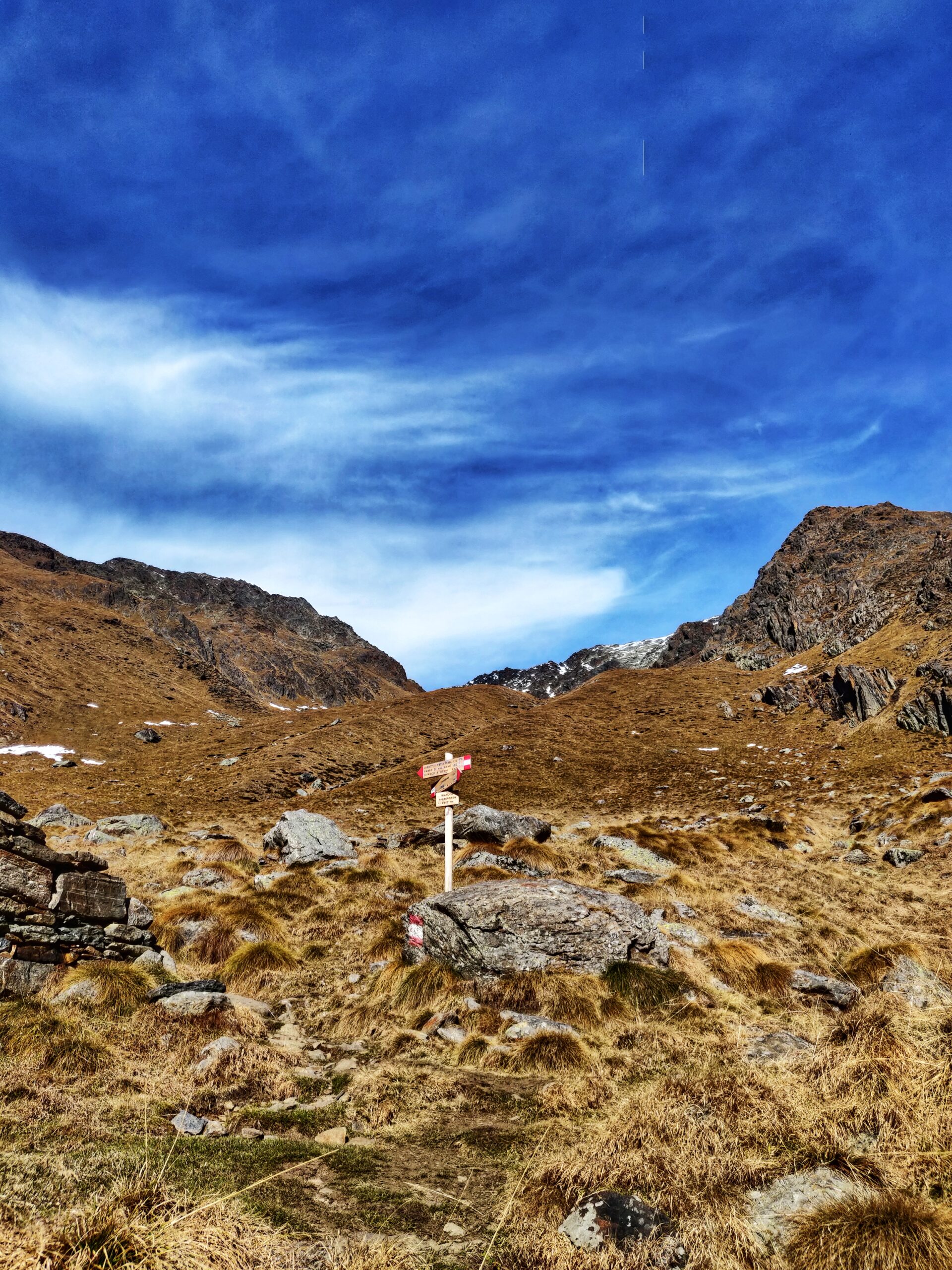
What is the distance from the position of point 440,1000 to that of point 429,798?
31.2 metres

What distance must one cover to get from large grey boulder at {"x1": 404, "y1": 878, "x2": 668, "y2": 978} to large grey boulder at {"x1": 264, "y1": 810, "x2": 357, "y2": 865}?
34.1 feet

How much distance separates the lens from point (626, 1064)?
26.6 feet

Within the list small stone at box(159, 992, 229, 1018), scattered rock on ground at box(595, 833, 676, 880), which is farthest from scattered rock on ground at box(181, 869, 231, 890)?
scattered rock on ground at box(595, 833, 676, 880)

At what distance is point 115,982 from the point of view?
31.0 ft

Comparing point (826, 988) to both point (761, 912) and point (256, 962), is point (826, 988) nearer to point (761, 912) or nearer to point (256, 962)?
point (761, 912)

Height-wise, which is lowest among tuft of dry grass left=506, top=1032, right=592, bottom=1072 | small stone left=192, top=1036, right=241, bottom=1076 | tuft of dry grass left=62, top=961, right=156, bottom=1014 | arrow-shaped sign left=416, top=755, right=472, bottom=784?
tuft of dry grass left=506, top=1032, right=592, bottom=1072

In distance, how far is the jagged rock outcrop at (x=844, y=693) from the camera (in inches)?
2178

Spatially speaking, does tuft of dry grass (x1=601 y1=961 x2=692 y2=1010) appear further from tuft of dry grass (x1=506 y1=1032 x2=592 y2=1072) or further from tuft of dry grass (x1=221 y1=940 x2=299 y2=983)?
tuft of dry grass (x1=221 y1=940 x2=299 y2=983)

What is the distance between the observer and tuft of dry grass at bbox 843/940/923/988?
36.8 ft

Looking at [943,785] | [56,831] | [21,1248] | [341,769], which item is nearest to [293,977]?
[21,1248]

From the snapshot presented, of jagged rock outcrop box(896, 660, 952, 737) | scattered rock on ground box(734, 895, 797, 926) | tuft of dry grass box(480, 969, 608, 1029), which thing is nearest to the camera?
tuft of dry grass box(480, 969, 608, 1029)

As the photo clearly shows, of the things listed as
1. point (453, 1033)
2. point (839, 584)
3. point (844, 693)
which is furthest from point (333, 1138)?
point (839, 584)

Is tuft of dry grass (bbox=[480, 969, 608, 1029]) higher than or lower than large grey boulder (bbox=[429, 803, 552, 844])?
lower

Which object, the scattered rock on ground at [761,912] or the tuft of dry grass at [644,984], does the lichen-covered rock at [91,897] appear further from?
the scattered rock on ground at [761,912]
